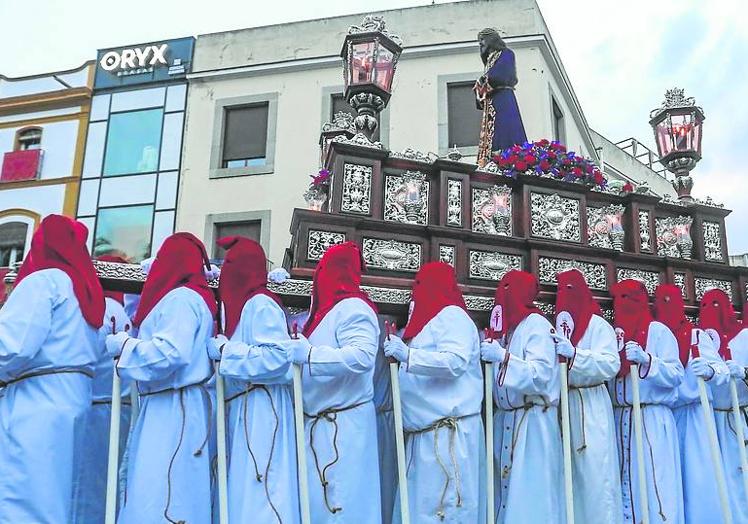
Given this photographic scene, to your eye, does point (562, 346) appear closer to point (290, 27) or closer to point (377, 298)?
point (377, 298)

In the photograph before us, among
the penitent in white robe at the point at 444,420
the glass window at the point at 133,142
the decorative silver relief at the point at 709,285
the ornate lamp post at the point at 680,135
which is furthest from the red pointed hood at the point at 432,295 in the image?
the glass window at the point at 133,142

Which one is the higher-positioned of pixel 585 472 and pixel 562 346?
pixel 562 346

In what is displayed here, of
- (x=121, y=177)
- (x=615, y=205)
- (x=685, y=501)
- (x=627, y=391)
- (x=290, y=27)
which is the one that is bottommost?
(x=685, y=501)

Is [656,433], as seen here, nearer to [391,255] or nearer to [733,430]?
[733,430]

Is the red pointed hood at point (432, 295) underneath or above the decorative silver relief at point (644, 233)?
underneath

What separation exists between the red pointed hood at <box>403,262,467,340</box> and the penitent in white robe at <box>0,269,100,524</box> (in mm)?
2227

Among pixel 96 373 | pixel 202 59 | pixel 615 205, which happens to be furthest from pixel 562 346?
pixel 202 59

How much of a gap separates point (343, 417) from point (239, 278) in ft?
→ 3.81

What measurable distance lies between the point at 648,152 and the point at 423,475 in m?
20.8

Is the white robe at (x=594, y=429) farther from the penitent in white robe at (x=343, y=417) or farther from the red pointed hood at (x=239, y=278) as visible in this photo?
the red pointed hood at (x=239, y=278)

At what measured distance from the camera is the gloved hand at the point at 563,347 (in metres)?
5.43

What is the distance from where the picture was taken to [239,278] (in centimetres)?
507

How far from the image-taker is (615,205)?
23.6 feet

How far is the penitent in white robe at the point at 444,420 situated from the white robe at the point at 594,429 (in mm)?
785
